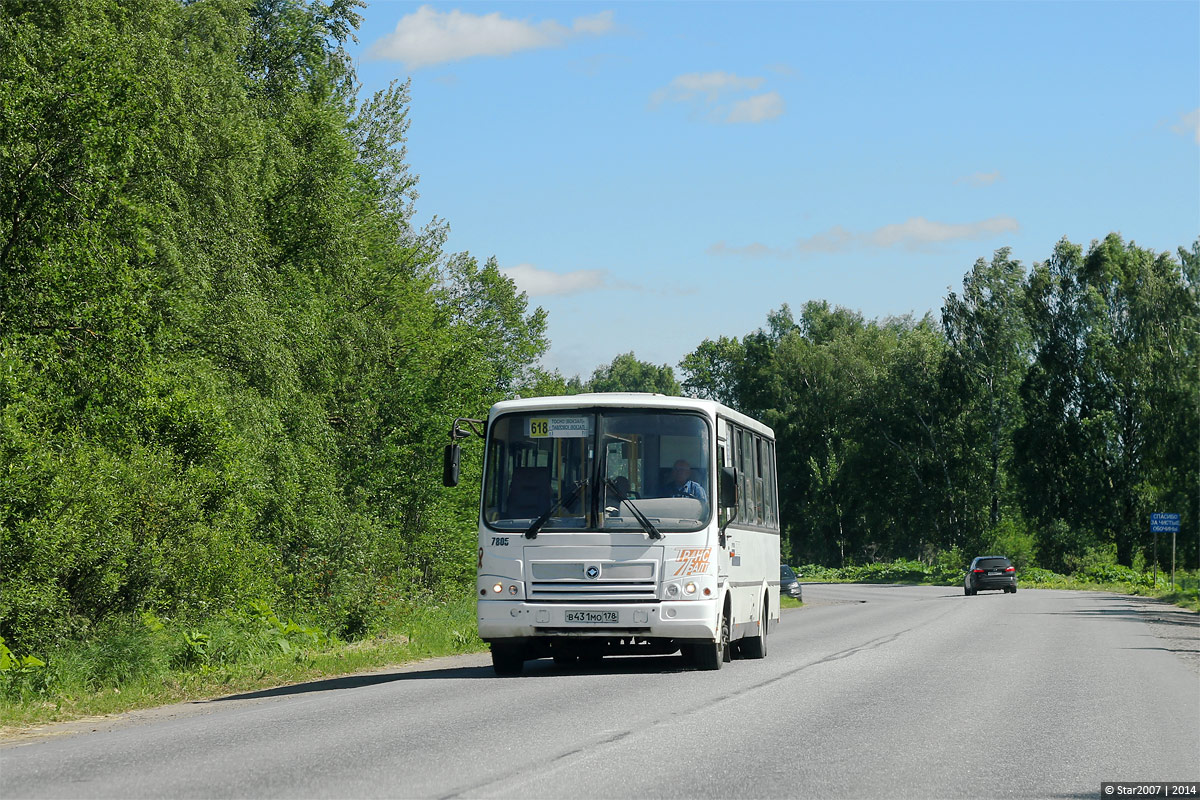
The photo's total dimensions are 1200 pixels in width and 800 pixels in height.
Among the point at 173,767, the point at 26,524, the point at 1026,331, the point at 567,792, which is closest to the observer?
the point at 567,792

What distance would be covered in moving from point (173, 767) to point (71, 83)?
1582 centimetres

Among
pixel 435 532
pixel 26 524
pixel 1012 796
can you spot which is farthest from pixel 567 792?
pixel 435 532

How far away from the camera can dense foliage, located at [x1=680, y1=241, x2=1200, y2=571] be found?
Answer: 76.8 m

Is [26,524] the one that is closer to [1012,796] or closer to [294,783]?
[294,783]

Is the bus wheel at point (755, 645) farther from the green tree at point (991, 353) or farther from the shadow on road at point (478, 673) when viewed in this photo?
the green tree at point (991, 353)

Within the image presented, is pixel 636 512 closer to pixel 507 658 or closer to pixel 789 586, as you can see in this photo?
pixel 507 658

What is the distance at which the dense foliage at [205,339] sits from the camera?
21000 millimetres

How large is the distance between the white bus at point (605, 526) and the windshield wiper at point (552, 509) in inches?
0.6

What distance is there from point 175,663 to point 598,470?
22.6 feet

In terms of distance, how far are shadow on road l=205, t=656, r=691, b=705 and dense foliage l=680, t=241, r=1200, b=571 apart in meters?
60.1

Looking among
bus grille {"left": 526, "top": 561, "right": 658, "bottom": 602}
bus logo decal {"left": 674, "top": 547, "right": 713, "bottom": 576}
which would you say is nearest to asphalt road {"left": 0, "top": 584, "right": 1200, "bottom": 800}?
bus grille {"left": 526, "top": 561, "right": 658, "bottom": 602}

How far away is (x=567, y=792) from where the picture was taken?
7.76m

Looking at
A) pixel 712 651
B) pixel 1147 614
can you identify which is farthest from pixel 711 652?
pixel 1147 614

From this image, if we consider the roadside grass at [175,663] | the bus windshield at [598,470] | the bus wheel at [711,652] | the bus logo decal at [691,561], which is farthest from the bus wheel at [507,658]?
the roadside grass at [175,663]
